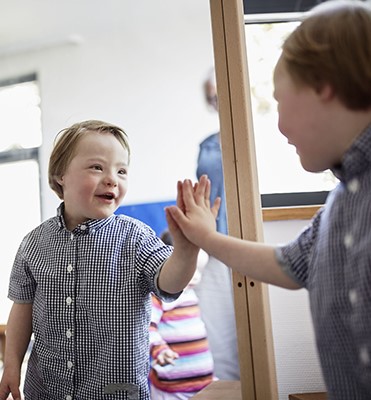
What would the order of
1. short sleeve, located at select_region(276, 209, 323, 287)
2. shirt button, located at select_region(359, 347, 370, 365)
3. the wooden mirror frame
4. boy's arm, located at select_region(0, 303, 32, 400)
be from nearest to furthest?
shirt button, located at select_region(359, 347, 370, 365)
short sleeve, located at select_region(276, 209, 323, 287)
the wooden mirror frame
boy's arm, located at select_region(0, 303, 32, 400)

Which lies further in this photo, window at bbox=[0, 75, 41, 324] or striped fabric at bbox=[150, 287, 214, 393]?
window at bbox=[0, 75, 41, 324]

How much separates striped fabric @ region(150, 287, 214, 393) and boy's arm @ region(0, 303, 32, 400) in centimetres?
27

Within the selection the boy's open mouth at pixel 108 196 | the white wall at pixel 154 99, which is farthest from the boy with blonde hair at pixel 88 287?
the white wall at pixel 154 99

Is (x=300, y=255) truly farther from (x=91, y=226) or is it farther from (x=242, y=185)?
(x=91, y=226)

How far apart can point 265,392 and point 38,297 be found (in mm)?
469

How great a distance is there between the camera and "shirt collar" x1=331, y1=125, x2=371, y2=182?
0.61 m

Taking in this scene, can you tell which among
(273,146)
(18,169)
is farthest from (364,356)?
(18,169)

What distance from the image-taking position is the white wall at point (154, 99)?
1.12 metres

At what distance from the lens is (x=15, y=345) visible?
103cm

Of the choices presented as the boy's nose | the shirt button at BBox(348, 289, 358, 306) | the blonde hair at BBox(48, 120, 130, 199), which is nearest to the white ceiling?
the blonde hair at BBox(48, 120, 130, 199)

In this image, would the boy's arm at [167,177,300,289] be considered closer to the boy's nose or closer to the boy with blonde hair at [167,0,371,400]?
the boy with blonde hair at [167,0,371,400]

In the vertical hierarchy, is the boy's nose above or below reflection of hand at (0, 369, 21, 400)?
above

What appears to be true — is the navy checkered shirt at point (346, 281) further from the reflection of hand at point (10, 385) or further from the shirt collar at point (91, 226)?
the reflection of hand at point (10, 385)

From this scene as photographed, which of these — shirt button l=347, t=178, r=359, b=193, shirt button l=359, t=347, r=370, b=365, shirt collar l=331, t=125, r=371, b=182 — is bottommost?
shirt button l=359, t=347, r=370, b=365
